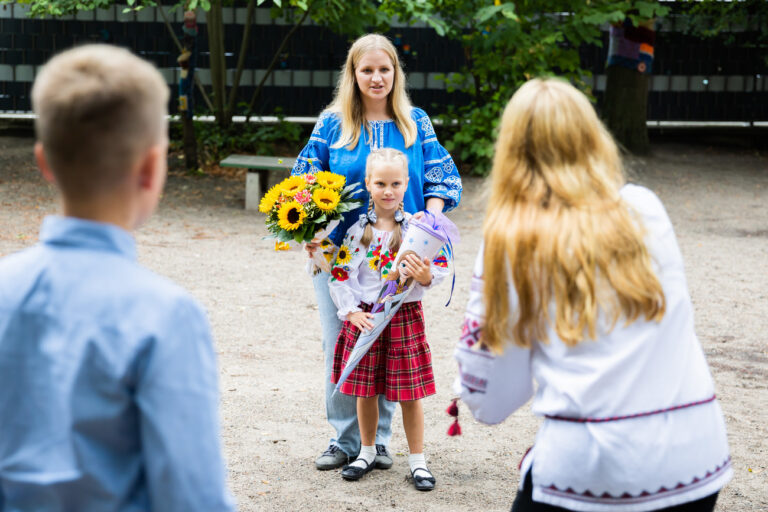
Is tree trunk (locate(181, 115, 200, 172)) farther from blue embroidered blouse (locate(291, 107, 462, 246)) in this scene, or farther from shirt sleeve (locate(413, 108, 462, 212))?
shirt sleeve (locate(413, 108, 462, 212))

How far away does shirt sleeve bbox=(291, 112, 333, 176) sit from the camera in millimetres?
4344

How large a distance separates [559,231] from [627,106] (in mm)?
14180

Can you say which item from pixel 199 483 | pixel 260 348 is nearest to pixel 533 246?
pixel 199 483

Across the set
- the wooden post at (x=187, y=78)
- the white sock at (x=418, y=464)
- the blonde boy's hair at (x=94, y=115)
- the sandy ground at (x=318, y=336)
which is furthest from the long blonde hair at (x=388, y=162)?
the wooden post at (x=187, y=78)

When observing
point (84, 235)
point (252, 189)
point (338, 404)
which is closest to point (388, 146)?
point (338, 404)

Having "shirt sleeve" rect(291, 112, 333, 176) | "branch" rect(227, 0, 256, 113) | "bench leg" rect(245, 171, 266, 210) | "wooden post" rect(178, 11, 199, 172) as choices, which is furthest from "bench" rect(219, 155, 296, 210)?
"shirt sleeve" rect(291, 112, 333, 176)

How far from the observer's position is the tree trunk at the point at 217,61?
15.0m

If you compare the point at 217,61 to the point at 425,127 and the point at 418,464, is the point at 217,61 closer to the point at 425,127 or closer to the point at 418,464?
the point at 425,127

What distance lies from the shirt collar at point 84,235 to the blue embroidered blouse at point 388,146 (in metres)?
2.65

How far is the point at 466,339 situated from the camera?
2256mm

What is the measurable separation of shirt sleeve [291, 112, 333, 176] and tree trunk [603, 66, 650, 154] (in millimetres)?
11925

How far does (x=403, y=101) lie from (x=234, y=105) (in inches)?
458

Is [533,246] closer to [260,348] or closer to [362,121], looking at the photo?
[362,121]

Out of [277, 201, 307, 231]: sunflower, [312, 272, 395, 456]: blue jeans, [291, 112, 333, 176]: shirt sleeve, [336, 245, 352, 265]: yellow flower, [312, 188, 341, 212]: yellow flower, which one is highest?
[291, 112, 333, 176]: shirt sleeve
